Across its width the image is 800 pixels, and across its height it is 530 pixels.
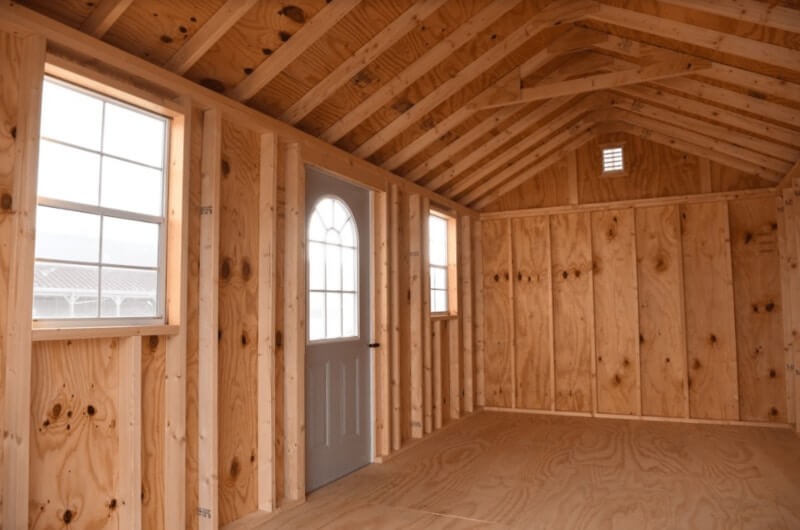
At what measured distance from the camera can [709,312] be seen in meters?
5.87

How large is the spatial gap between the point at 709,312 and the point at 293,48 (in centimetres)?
501

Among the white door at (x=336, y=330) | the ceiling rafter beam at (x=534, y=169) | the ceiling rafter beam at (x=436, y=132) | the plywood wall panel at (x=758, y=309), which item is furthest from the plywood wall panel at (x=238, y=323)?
the plywood wall panel at (x=758, y=309)

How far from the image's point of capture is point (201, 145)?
3.02 m

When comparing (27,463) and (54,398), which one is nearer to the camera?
(27,463)

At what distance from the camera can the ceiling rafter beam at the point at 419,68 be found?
3518 millimetres

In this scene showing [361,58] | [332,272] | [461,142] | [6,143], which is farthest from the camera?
[461,142]

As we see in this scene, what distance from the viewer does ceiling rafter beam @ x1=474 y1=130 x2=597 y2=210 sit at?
6.44 m

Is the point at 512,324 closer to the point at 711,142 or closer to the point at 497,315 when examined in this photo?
the point at 497,315

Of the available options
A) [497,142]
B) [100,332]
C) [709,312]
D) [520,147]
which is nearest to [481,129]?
[497,142]

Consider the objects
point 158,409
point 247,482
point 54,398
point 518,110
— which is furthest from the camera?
point 518,110

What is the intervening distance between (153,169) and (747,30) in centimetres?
341

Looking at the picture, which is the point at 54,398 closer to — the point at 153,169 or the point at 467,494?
the point at 153,169

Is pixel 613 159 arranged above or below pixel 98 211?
above

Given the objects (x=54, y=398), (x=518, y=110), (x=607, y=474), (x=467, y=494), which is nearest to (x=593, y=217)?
(x=518, y=110)
